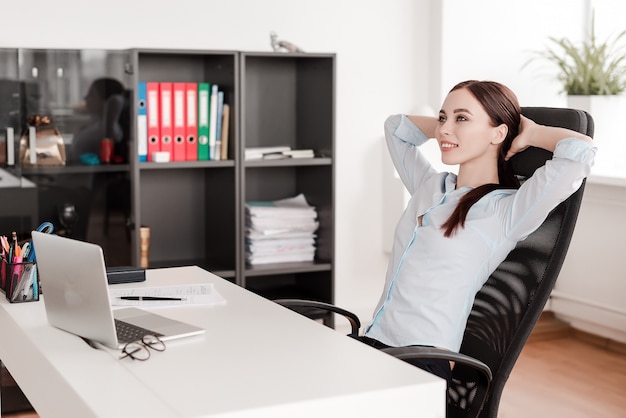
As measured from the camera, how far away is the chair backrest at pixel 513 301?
6.87 ft

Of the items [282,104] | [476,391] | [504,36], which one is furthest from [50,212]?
[504,36]

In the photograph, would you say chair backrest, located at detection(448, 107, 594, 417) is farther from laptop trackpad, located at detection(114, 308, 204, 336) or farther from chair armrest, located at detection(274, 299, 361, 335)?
laptop trackpad, located at detection(114, 308, 204, 336)

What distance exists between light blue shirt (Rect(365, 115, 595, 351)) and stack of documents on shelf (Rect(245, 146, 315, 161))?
1533mm

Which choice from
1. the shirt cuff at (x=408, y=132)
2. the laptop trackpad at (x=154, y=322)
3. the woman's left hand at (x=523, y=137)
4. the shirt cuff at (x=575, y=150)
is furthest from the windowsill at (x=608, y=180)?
the laptop trackpad at (x=154, y=322)

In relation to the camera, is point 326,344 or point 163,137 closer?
point 326,344

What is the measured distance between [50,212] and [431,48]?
2120 mm

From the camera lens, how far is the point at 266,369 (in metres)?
1.61

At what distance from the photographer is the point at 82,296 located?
68.9 inches

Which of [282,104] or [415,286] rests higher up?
[282,104]

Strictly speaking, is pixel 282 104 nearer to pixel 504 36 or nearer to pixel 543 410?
pixel 504 36

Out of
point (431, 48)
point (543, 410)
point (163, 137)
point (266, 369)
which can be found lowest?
point (543, 410)

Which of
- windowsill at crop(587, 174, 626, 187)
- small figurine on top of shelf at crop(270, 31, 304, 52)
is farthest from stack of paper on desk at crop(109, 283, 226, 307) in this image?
windowsill at crop(587, 174, 626, 187)

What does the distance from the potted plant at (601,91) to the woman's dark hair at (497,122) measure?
2.12 m

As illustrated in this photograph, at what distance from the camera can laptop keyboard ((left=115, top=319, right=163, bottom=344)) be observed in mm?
1786
